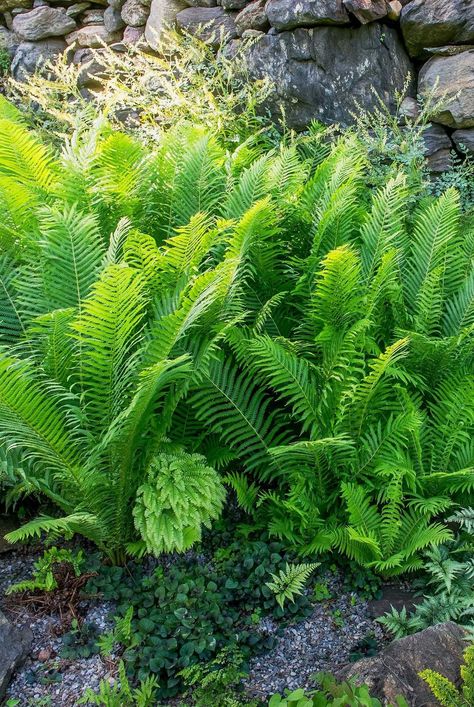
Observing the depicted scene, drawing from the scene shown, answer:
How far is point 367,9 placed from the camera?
436 cm

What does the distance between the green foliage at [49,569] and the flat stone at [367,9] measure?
12.3 ft

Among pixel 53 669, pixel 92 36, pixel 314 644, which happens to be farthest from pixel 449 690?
pixel 92 36

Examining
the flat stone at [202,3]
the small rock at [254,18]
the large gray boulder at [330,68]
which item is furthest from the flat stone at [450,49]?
the flat stone at [202,3]

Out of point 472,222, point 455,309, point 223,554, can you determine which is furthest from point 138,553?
point 472,222

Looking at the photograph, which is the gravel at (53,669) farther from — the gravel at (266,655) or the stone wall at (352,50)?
the stone wall at (352,50)

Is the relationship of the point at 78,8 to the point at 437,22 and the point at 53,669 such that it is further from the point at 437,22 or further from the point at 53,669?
the point at 53,669

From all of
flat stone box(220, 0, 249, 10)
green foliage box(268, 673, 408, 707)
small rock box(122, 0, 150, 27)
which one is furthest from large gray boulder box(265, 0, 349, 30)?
green foliage box(268, 673, 408, 707)

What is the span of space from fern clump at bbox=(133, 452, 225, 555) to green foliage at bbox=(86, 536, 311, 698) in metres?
0.17

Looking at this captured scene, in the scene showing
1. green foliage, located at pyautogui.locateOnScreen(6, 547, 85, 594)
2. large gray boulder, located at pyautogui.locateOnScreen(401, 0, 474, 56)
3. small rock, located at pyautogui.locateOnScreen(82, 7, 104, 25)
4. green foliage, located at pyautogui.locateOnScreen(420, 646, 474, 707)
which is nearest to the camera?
green foliage, located at pyautogui.locateOnScreen(420, 646, 474, 707)

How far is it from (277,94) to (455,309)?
250cm

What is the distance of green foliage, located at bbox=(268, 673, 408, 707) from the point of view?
6.06 ft

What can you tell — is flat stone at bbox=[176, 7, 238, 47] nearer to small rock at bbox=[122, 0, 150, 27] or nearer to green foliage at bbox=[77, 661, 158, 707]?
small rock at bbox=[122, 0, 150, 27]

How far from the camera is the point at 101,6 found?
21.3 ft

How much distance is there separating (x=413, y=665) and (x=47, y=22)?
21.8 feet
